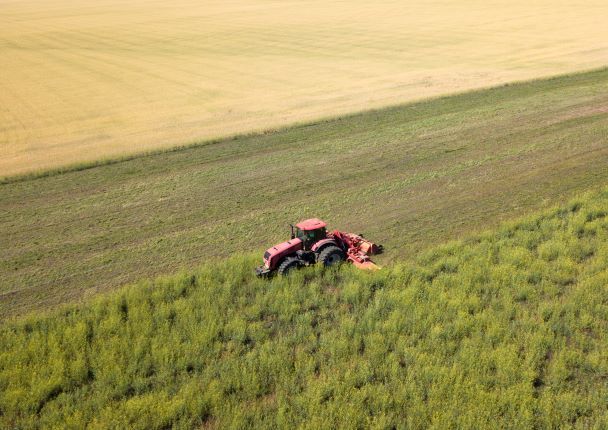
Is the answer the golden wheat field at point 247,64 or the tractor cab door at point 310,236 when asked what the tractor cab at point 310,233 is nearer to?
the tractor cab door at point 310,236

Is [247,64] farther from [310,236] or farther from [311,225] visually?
[310,236]

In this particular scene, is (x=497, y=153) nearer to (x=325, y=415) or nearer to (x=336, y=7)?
(x=325, y=415)

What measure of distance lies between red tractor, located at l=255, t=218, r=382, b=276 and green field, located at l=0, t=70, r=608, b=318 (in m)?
1.32

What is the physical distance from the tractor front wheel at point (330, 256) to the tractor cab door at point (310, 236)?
1.18 ft

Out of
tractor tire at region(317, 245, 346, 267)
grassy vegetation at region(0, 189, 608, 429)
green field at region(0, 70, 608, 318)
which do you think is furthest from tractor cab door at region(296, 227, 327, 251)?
green field at region(0, 70, 608, 318)

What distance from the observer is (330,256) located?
1518 centimetres

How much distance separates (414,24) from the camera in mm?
62344

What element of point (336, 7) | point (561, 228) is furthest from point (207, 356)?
point (336, 7)

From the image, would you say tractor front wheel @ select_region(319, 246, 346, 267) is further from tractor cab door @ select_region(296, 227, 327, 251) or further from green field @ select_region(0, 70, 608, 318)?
green field @ select_region(0, 70, 608, 318)

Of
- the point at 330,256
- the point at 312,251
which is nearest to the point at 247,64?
the point at 312,251

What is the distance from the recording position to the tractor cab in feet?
49.9

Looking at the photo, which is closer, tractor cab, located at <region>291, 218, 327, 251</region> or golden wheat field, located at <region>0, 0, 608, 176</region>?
tractor cab, located at <region>291, 218, 327, 251</region>

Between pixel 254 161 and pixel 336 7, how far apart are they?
2403 inches

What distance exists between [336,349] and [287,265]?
11.0 ft
